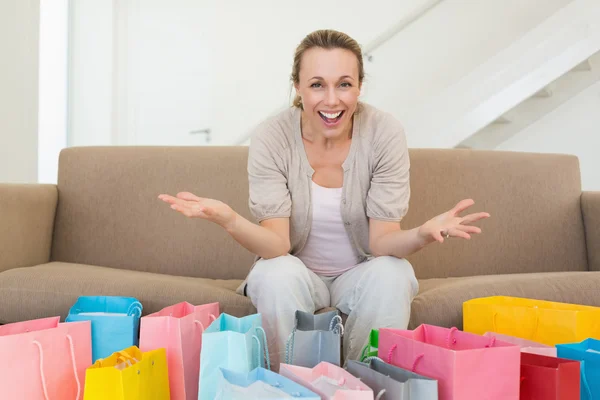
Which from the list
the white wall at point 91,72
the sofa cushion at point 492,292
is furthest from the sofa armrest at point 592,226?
the white wall at point 91,72

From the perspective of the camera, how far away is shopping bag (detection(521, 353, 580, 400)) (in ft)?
3.88

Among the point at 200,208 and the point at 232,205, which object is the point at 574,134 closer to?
the point at 232,205

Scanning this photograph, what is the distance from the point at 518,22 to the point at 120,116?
305 centimetres

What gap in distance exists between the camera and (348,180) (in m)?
1.84

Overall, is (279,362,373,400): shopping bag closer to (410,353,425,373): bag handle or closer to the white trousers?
(410,353,425,373): bag handle

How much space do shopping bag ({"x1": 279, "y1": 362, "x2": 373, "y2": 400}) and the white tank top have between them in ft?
2.19

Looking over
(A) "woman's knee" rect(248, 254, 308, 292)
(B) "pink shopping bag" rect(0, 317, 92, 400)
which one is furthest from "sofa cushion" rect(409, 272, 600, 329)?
(B) "pink shopping bag" rect(0, 317, 92, 400)

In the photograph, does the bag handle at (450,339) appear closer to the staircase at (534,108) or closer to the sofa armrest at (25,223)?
the sofa armrest at (25,223)

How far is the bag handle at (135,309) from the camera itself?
1663 millimetres

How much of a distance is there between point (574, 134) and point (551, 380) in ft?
12.8

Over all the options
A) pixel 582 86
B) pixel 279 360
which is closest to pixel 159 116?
pixel 582 86

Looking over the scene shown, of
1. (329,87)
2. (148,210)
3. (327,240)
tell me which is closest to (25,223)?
(148,210)

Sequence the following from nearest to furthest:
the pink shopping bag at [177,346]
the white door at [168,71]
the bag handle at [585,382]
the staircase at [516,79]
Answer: the bag handle at [585,382] < the pink shopping bag at [177,346] < the staircase at [516,79] < the white door at [168,71]

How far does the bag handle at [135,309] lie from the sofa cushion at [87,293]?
10cm
